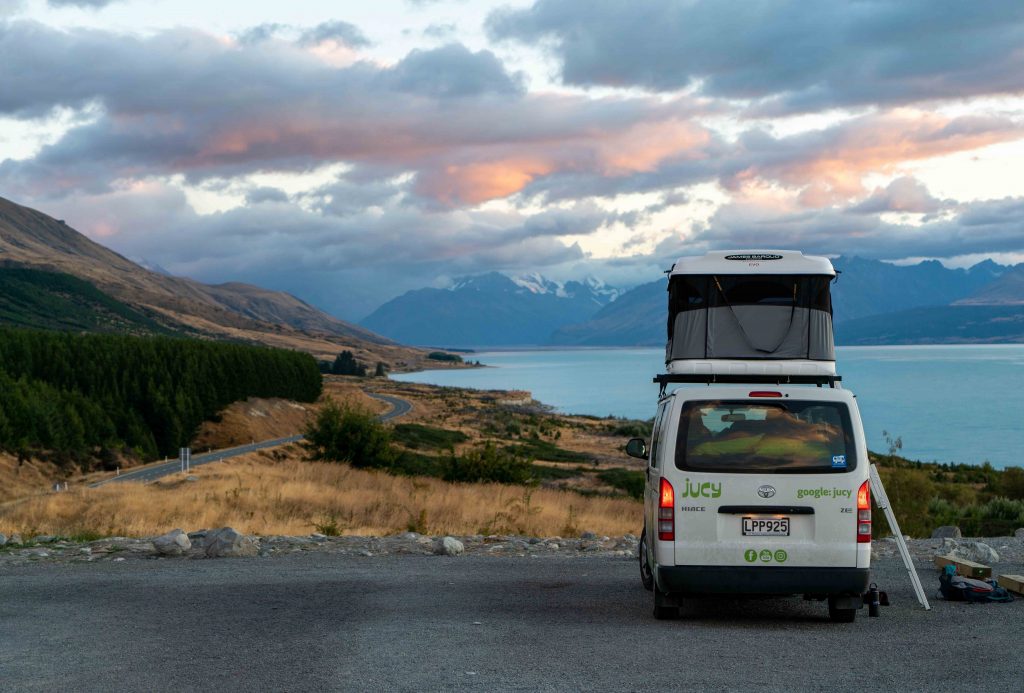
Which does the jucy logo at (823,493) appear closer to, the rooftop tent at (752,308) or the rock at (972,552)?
the rooftop tent at (752,308)

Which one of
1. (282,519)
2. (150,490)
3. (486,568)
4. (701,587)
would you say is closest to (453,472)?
(150,490)

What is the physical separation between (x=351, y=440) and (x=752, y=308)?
27620mm

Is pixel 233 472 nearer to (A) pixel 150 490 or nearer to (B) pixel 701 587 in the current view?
(A) pixel 150 490

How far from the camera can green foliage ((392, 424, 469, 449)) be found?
69.2 m

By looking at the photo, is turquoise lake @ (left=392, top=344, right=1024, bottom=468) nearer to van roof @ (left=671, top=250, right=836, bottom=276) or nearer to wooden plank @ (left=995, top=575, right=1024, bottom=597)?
van roof @ (left=671, top=250, right=836, bottom=276)

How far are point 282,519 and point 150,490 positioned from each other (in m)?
12.8

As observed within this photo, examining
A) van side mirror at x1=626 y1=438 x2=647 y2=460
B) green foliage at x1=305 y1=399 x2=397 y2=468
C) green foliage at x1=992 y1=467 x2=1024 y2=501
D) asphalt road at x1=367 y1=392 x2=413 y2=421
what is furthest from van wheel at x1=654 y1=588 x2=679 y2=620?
asphalt road at x1=367 y1=392 x2=413 y2=421

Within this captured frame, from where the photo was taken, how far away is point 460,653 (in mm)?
8461

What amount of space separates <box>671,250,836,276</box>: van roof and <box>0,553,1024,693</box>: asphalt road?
13.6ft

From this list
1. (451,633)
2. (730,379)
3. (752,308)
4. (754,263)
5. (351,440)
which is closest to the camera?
(451,633)

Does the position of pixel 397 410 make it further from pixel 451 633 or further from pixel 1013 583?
pixel 451 633

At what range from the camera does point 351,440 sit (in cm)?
3978

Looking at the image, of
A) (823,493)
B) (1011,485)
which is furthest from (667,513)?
(1011,485)

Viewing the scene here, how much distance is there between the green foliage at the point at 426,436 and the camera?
69.2 metres
